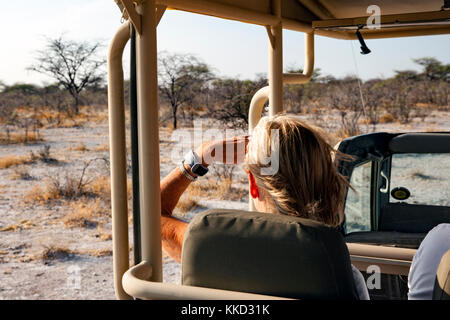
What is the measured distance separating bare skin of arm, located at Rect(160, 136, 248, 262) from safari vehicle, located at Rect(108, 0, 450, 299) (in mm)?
84

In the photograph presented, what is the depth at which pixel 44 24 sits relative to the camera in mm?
14148

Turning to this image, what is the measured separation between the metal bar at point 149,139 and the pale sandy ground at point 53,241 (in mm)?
3829

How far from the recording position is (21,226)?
751 cm

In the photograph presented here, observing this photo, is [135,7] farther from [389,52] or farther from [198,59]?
[389,52]

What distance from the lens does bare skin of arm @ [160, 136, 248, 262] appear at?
1.36 m

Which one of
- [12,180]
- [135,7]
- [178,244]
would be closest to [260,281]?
[178,244]

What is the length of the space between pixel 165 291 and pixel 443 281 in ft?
1.71

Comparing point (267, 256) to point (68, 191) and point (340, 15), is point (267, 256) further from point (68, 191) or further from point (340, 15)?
point (68, 191)

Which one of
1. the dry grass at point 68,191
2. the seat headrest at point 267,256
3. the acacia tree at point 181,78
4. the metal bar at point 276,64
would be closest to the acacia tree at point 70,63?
the acacia tree at point 181,78

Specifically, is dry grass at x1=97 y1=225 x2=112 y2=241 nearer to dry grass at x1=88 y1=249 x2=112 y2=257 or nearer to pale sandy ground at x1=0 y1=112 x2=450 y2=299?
pale sandy ground at x1=0 y1=112 x2=450 y2=299

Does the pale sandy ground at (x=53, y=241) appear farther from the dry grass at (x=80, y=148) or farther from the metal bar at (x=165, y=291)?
the metal bar at (x=165, y=291)

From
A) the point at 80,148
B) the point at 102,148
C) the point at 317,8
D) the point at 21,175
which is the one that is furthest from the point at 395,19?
the point at 80,148

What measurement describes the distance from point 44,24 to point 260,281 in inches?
574

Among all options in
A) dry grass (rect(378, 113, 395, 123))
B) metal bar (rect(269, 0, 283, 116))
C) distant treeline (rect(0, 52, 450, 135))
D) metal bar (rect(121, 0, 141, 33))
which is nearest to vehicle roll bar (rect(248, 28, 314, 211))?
metal bar (rect(269, 0, 283, 116))
